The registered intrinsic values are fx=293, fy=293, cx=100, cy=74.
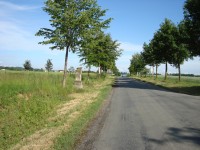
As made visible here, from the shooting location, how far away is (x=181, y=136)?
8.33 m

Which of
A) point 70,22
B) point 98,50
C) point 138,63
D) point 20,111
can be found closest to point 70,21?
point 70,22

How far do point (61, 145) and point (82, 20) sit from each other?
1471 centimetres

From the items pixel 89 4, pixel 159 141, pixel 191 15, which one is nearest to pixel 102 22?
pixel 89 4

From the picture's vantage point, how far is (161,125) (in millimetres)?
10008

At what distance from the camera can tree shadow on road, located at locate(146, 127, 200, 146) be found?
25.4 feet

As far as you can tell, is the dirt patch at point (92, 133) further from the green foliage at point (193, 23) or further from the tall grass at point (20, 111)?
the green foliage at point (193, 23)

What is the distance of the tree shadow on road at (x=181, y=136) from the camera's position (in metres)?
7.75

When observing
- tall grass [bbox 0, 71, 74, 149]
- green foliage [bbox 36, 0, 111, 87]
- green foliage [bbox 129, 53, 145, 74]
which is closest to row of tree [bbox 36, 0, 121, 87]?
green foliage [bbox 36, 0, 111, 87]

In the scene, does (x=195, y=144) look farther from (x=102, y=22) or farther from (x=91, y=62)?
(x=91, y=62)

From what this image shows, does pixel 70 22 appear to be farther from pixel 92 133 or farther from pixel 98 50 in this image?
pixel 98 50

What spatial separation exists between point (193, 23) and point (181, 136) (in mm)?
23130

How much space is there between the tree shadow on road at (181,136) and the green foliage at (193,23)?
70.0 ft

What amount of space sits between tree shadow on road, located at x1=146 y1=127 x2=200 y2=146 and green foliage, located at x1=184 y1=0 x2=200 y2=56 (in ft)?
70.0

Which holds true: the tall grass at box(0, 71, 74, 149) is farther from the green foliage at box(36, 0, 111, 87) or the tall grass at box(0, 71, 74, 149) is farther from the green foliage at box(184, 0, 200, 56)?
the green foliage at box(184, 0, 200, 56)
